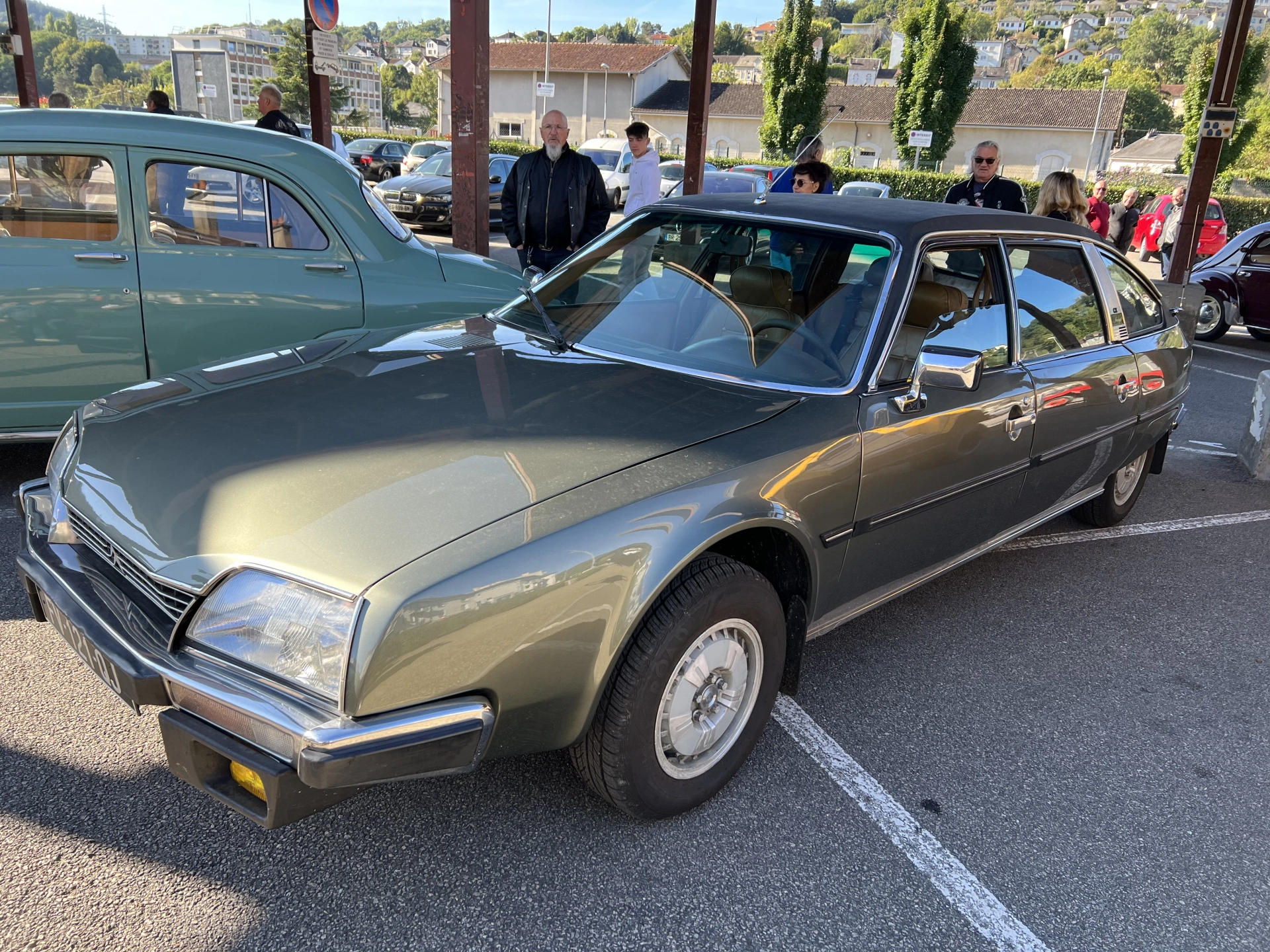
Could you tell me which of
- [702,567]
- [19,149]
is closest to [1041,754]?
[702,567]

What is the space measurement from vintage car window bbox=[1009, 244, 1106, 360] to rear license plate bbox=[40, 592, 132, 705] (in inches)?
120

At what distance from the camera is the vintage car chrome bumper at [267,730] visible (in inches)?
70.4

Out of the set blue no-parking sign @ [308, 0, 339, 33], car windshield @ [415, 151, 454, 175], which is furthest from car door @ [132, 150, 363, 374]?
car windshield @ [415, 151, 454, 175]

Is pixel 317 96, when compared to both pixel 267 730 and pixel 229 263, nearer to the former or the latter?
pixel 229 263

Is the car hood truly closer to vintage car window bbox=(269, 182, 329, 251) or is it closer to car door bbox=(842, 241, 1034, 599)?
car door bbox=(842, 241, 1034, 599)

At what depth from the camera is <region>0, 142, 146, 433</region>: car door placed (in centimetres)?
407

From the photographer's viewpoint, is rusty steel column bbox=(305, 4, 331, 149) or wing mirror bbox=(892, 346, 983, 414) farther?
rusty steel column bbox=(305, 4, 331, 149)

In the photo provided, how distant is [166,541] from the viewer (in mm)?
2049

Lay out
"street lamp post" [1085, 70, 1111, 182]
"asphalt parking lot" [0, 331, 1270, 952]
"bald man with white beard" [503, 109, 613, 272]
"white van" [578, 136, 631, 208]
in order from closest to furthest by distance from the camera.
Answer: "asphalt parking lot" [0, 331, 1270, 952] → "bald man with white beard" [503, 109, 613, 272] → "white van" [578, 136, 631, 208] → "street lamp post" [1085, 70, 1111, 182]

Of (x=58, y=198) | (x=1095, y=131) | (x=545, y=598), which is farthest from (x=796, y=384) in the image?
(x=1095, y=131)

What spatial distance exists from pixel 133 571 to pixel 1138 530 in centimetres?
488

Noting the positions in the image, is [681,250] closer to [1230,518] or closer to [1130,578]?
[1130,578]

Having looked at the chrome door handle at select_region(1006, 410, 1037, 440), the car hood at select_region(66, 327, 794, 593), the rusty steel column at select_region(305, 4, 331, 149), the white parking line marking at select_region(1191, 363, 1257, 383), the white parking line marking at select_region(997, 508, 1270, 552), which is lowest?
the white parking line marking at select_region(1191, 363, 1257, 383)

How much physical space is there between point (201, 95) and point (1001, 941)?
109 feet
